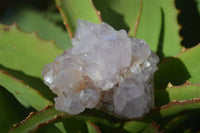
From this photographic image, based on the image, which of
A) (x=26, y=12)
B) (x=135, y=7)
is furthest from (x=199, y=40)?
(x=26, y=12)

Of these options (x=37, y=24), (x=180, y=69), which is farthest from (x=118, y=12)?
(x=37, y=24)

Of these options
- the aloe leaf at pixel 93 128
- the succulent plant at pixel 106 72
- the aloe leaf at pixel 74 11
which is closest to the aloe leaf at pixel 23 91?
the succulent plant at pixel 106 72

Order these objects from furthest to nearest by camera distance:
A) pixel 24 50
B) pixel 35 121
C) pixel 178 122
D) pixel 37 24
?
pixel 37 24 < pixel 24 50 < pixel 178 122 < pixel 35 121

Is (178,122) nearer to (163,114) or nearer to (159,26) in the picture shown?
(163,114)

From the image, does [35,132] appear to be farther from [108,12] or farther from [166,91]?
[108,12]

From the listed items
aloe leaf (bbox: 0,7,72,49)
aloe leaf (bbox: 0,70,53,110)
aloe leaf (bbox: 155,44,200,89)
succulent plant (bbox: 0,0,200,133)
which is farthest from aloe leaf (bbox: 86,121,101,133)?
aloe leaf (bbox: 0,7,72,49)

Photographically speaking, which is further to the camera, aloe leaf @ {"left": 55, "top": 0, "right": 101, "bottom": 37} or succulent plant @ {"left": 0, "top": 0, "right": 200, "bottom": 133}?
aloe leaf @ {"left": 55, "top": 0, "right": 101, "bottom": 37}

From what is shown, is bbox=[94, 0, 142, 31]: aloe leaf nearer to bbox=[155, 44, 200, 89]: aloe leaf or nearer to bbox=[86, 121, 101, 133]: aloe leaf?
bbox=[155, 44, 200, 89]: aloe leaf
